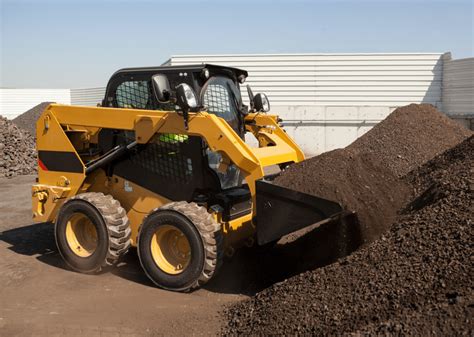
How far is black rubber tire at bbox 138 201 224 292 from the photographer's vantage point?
15.4ft

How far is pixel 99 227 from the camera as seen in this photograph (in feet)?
17.6

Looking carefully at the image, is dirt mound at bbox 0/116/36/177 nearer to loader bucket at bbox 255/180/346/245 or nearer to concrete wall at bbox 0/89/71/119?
loader bucket at bbox 255/180/346/245

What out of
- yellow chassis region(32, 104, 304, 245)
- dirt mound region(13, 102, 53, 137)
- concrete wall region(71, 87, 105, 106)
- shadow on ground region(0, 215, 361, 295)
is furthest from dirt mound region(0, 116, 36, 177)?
concrete wall region(71, 87, 105, 106)

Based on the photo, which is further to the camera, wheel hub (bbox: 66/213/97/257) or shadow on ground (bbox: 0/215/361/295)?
wheel hub (bbox: 66/213/97/257)

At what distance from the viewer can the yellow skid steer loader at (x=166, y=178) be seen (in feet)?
15.5

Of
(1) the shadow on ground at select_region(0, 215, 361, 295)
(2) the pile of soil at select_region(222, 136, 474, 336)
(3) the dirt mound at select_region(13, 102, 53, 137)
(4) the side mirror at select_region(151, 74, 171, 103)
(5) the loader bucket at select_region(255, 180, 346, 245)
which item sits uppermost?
(4) the side mirror at select_region(151, 74, 171, 103)

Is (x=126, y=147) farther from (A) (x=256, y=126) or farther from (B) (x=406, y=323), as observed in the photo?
(B) (x=406, y=323)

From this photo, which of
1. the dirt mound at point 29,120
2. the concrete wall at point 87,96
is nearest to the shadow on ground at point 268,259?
the dirt mound at point 29,120

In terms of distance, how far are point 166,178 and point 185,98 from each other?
1.05 metres

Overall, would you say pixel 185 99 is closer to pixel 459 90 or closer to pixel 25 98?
pixel 459 90

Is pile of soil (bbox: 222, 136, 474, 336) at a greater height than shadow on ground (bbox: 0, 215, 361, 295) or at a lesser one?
greater

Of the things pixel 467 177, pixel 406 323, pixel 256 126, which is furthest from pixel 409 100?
pixel 406 323

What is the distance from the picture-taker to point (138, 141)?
17.5ft

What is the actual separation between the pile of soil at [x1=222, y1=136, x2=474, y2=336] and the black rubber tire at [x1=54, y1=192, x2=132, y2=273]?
161cm
